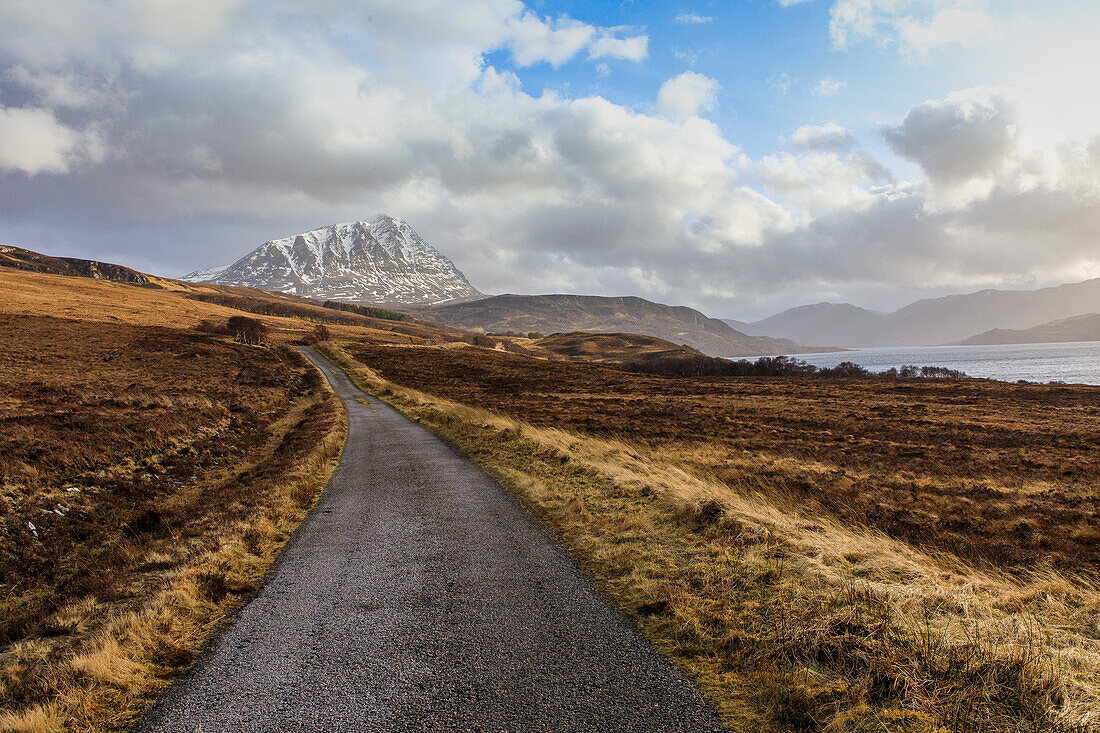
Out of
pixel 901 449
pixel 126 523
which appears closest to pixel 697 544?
pixel 126 523

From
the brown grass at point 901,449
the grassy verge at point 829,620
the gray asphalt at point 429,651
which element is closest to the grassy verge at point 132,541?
the gray asphalt at point 429,651

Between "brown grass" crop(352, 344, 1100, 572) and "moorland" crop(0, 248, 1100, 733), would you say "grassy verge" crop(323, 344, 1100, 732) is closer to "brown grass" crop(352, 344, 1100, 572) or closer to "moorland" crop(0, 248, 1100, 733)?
"moorland" crop(0, 248, 1100, 733)

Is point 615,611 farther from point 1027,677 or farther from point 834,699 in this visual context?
point 1027,677

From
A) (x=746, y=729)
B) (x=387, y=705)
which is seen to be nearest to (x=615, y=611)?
(x=746, y=729)

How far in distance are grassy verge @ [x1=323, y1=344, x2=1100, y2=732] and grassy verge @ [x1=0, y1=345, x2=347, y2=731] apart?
17.1ft

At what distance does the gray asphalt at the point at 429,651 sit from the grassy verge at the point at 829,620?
0.58 m

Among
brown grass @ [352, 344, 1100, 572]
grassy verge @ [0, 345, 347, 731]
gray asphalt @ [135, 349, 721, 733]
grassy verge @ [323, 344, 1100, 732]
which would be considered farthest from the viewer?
brown grass @ [352, 344, 1100, 572]

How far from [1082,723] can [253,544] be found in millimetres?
Result: 10437

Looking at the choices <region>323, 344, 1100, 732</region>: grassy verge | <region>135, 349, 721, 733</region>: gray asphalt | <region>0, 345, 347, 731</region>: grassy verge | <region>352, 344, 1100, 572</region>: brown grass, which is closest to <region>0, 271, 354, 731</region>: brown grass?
<region>0, 345, 347, 731</region>: grassy verge

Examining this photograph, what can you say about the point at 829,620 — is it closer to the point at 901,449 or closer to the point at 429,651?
the point at 429,651

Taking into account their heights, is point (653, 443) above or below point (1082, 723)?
below

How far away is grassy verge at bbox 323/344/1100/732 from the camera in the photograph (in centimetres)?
385

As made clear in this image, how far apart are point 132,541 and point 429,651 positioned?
915 centimetres

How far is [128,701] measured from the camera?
4500mm
